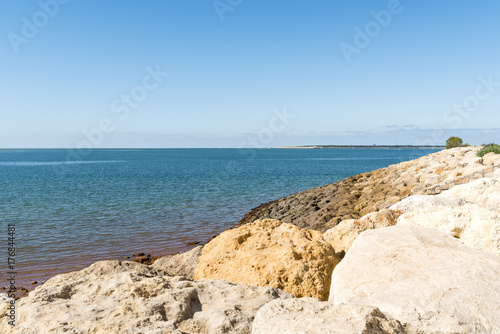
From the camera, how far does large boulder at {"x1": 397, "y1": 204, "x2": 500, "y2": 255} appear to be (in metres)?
5.36

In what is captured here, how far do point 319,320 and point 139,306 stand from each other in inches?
74.4

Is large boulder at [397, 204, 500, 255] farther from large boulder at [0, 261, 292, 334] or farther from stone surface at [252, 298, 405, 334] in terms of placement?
large boulder at [0, 261, 292, 334]

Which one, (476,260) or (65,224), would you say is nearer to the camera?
(476,260)

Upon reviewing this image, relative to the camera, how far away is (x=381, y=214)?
7.22m

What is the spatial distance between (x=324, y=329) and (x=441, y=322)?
1333 mm

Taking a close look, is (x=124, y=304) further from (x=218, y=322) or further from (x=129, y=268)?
(x=129, y=268)

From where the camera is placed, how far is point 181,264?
759cm

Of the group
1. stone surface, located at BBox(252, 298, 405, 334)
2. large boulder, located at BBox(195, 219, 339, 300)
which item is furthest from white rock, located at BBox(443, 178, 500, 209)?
stone surface, located at BBox(252, 298, 405, 334)

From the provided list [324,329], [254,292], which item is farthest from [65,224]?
[324,329]

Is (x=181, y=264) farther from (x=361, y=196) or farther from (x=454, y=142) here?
(x=454, y=142)

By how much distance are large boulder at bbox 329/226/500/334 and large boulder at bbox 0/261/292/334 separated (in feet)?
3.37

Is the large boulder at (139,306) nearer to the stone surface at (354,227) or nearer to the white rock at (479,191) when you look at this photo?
the stone surface at (354,227)

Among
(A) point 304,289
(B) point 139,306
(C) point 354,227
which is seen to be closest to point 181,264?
(A) point 304,289

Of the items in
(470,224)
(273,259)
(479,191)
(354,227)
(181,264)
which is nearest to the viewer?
(273,259)
